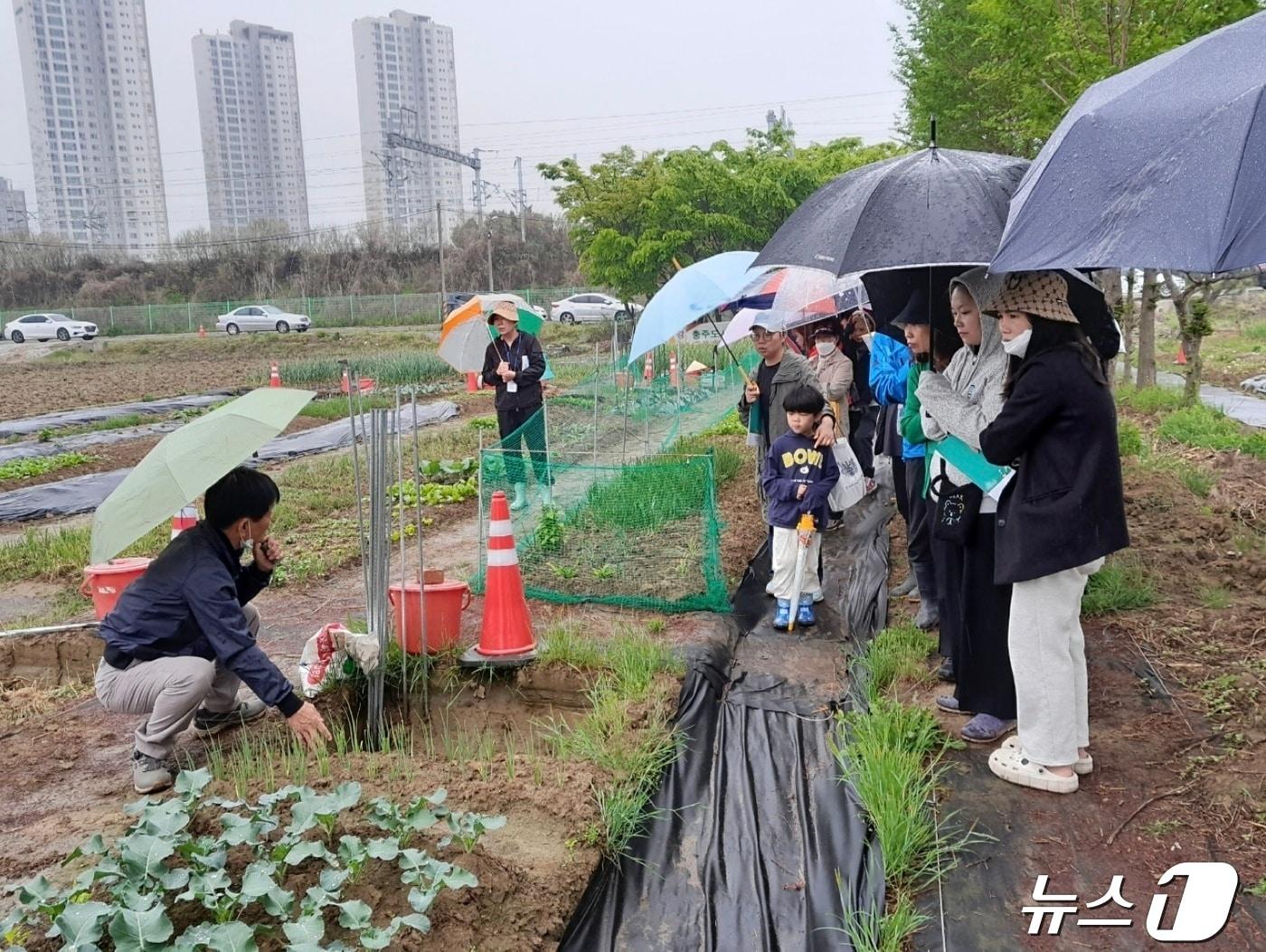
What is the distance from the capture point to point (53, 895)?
2.30 m

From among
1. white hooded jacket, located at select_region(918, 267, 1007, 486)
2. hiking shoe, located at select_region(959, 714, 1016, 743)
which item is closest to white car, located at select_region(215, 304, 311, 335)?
white hooded jacket, located at select_region(918, 267, 1007, 486)

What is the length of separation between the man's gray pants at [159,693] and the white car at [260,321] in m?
35.6

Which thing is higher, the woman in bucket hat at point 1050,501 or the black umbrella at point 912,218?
the black umbrella at point 912,218

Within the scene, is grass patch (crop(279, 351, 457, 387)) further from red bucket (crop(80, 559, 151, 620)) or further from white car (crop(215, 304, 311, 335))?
white car (crop(215, 304, 311, 335))

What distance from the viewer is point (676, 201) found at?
2220cm

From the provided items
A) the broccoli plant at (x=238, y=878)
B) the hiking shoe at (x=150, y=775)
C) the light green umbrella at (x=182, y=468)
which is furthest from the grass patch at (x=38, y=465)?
the broccoli plant at (x=238, y=878)

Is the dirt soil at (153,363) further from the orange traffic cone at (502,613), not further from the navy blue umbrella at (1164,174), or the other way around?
the navy blue umbrella at (1164,174)

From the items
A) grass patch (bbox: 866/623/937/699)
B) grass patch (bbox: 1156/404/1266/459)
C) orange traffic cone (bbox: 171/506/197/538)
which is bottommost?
grass patch (bbox: 866/623/937/699)

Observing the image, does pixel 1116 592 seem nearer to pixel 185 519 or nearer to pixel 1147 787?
pixel 1147 787

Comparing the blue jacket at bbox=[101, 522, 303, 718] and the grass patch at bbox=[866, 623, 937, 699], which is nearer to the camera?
the blue jacket at bbox=[101, 522, 303, 718]

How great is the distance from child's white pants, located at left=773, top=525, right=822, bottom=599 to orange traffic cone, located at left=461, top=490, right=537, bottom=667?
1371 millimetres

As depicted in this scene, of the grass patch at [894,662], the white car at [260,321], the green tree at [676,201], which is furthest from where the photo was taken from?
the white car at [260,321]

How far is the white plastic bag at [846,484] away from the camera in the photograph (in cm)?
514

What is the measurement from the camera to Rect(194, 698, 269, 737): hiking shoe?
4044 mm
